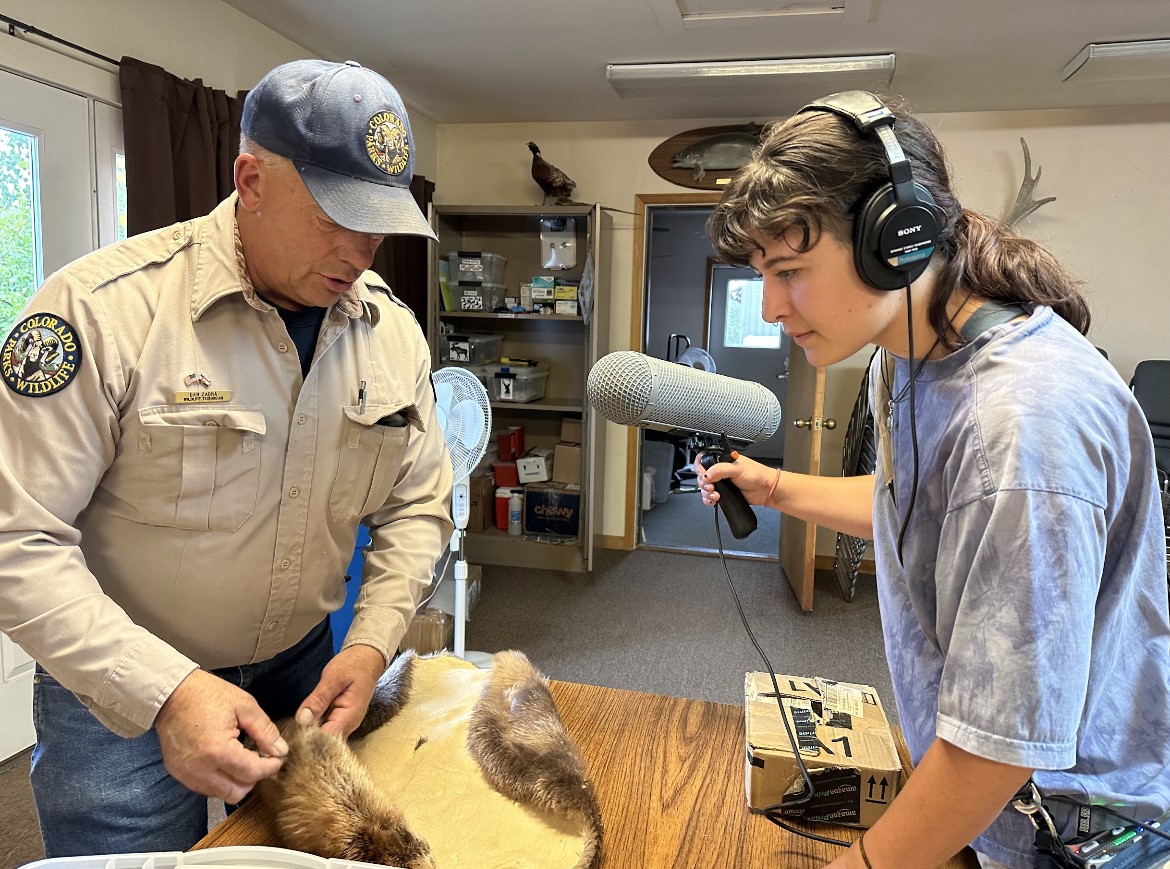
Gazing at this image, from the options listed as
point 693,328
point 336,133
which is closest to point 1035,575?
point 336,133

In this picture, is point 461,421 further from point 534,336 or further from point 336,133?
point 534,336

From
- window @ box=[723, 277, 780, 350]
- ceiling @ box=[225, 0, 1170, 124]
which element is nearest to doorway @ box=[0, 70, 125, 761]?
ceiling @ box=[225, 0, 1170, 124]

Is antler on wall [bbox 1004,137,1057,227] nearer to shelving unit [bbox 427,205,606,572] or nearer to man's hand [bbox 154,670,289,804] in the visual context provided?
shelving unit [bbox 427,205,606,572]

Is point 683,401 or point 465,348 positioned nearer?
point 683,401

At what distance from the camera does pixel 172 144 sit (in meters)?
2.47

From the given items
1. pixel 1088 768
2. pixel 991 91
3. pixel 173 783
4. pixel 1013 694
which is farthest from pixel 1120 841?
pixel 991 91

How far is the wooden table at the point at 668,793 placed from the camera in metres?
0.80

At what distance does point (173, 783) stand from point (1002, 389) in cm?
116

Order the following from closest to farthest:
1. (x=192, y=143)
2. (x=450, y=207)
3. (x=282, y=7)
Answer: (x=192, y=143), (x=282, y=7), (x=450, y=207)

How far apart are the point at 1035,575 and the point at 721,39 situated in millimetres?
2942

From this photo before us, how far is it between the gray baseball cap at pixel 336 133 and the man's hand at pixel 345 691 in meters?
0.59

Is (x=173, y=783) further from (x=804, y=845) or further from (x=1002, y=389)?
(x=1002, y=389)

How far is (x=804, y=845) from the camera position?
0.82 metres

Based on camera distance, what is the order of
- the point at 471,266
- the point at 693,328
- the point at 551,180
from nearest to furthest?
the point at 551,180
the point at 471,266
the point at 693,328
